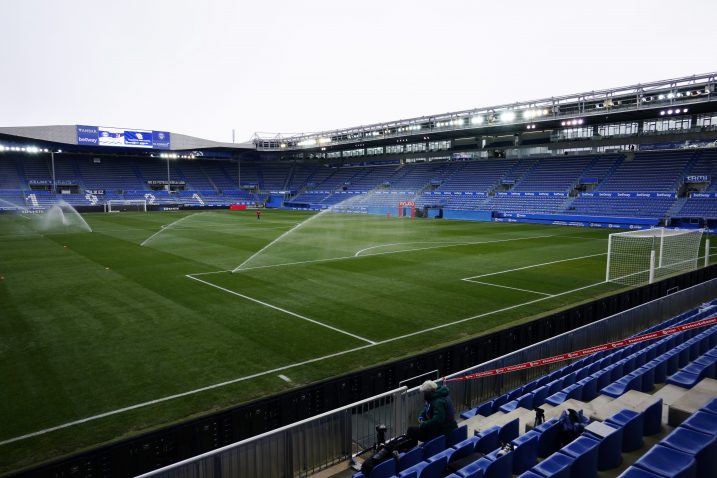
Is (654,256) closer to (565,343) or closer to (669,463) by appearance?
(565,343)

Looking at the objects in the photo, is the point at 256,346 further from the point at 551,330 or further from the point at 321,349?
the point at 551,330

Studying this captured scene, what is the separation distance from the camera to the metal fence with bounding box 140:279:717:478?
5.53m

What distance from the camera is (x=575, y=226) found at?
4631 cm

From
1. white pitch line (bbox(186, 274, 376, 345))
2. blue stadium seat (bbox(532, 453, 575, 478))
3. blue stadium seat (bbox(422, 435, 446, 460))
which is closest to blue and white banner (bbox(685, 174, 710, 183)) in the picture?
white pitch line (bbox(186, 274, 376, 345))

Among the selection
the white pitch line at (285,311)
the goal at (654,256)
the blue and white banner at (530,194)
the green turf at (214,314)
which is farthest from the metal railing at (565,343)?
the blue and white banner at (530,194)

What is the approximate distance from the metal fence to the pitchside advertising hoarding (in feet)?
235

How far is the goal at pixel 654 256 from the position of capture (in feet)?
65.7

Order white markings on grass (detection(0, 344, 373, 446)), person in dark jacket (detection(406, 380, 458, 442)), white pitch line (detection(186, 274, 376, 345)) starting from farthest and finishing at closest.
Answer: white pitch line (detection(186, 274, 376, 345)), white markings on grass (detection(0, 344, 373, 446)), person in dark jacket (detection(406, 380, 458, 442))

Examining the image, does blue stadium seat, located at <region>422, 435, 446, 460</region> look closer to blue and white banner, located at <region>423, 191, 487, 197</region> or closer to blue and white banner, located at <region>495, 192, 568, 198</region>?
blue and white banner, located at <region>495, 192, 568, 198</region>

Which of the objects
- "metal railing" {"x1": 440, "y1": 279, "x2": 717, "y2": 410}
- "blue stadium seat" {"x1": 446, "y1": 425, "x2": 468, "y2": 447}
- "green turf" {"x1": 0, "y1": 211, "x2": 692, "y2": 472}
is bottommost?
"green turf" {"x1": 0, "y1": 211, "x2": 692, "y2": 472}

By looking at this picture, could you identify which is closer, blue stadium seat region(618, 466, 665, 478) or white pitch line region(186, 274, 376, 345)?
blue stadium seat region(618, 466, 665, 478)

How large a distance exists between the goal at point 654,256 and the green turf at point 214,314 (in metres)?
1.23

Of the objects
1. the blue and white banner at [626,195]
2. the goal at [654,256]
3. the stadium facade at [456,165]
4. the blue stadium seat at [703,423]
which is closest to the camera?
the blue stadium seat at [703,423]

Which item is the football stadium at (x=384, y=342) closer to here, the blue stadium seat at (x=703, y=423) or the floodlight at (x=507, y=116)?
the blue stadium seat at (x=703, y=423)
